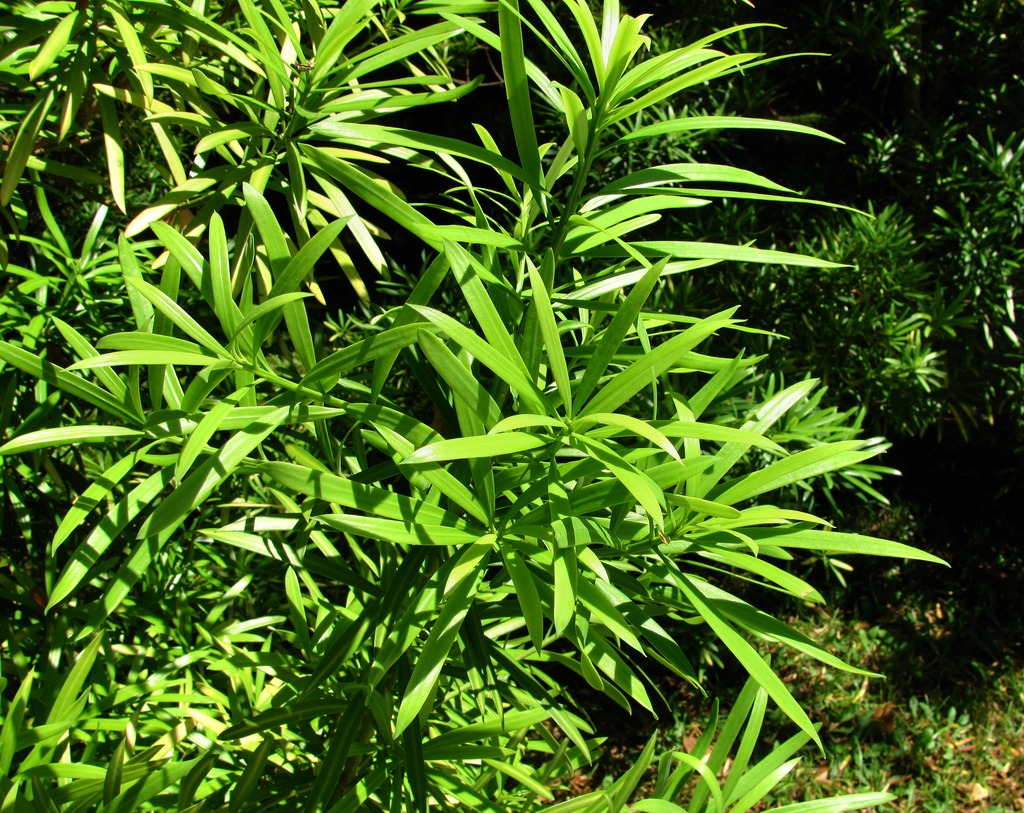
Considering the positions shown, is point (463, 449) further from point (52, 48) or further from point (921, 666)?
point (921, 666)

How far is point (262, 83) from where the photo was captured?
2.64 ft

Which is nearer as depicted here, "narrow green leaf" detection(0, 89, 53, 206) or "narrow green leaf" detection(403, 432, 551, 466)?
"narrow green leaf" detection(403, 432, 551, 466)

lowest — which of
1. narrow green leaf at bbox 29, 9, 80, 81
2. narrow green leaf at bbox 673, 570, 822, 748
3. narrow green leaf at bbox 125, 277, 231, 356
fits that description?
narrow green leaf at bbox 673, 570, 822, 748

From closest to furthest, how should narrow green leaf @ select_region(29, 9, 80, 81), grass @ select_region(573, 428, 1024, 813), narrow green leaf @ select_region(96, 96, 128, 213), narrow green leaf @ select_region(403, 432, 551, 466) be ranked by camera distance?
narrow green leaf @ select_region(403, 432, 551, 466) → narrow green leaf @ select_region(29, 9, 80, 81) → narrow green leaf @ select_region(96, 96, 128, 213) → grass @ select_region(573, 428, 1024, 813)

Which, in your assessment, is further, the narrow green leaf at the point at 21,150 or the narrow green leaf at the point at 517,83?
the narrow green leaf at the point at 21,150

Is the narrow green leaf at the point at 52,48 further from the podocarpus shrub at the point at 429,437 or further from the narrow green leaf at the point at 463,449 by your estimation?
the narrow green leaf at the point at 463,449

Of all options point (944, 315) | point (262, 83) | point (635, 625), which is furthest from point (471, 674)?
point (944, 315)

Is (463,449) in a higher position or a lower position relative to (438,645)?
higher

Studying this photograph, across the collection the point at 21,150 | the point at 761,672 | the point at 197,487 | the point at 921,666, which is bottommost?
the point at 921,666

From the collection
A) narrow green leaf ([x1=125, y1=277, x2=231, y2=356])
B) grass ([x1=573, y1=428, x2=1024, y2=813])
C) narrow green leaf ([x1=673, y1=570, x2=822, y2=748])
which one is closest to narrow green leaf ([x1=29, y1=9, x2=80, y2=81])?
narrow green leaf ([x1=125, y1=277, x2=231, y2=356])

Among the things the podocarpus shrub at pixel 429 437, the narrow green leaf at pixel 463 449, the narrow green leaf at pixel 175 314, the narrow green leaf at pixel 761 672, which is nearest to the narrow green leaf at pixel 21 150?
the podocarpus shrub at pixel 429 437

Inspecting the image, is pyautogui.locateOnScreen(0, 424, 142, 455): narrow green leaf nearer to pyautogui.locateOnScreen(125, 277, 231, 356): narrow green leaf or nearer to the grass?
pyautogui.locateOnScreen(125, 277, 231, 356): narrow green leaf

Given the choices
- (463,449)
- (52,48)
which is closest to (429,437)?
(463,449)

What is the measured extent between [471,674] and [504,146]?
5.68ft
